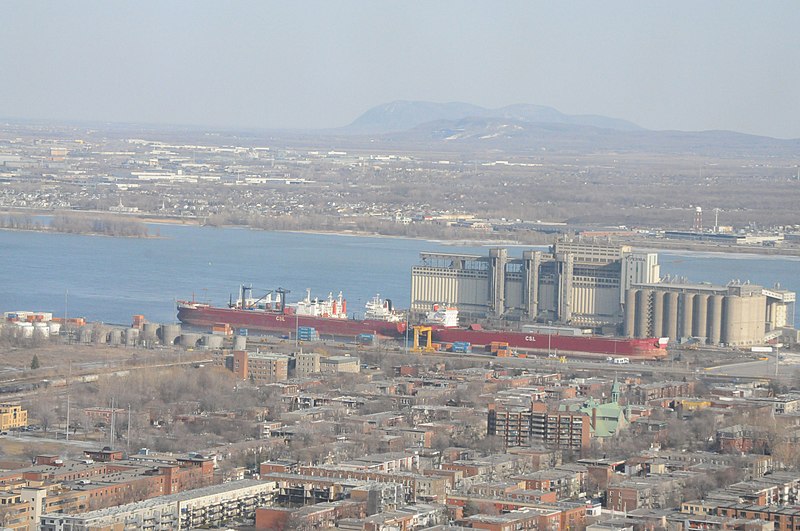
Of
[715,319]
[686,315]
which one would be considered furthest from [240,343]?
[715,319]

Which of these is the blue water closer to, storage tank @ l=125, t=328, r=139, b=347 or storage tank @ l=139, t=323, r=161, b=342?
storage tank @ l=139, t=323, r=161, b=342

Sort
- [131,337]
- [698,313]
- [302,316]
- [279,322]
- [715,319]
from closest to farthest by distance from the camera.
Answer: [131,337] < [715,319] < [698,313] < [302,316] < [279,322]

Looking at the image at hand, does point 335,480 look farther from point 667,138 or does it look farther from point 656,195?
point 667,138

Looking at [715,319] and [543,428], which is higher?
[715,319]

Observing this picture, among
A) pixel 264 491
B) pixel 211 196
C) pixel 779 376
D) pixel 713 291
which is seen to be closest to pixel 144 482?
pixel 264 491

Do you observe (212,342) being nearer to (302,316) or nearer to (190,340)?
(190,340)

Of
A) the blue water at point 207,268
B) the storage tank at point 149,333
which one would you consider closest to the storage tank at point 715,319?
the blue water at point 207,268
